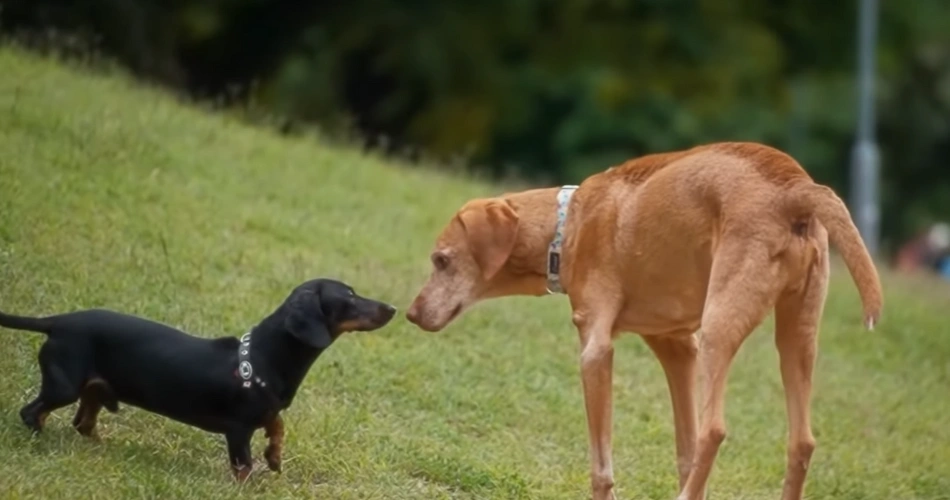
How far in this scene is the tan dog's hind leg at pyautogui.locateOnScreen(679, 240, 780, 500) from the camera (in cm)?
808

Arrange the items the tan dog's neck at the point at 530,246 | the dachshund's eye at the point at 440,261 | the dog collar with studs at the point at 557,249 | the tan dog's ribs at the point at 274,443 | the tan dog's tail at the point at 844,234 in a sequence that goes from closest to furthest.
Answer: the tan dog's tail at the point at 844,234 < the tan dog's ribs at the point at 274,443 < the dog collar with studs at the point at 557,249 < the tan dog's neck at the point at 530,246 < the dachshund's eye at the point at 440,261

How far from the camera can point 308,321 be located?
27.2 feet

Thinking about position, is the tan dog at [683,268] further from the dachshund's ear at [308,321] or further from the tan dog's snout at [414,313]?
the dachshund's ear at [308,321]

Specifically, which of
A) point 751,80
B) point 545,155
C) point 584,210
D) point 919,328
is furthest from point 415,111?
point 584,210

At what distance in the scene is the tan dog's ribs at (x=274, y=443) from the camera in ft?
27.8

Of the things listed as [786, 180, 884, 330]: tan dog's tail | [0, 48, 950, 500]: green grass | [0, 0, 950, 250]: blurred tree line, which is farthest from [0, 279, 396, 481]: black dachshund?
[0, 0, 950, 250]: blurred tree line

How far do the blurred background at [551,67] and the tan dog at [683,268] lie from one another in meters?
15.3

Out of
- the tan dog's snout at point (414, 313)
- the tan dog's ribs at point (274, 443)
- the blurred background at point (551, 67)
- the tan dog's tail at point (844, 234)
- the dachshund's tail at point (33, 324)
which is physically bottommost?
the blurred background at point (551, 67)

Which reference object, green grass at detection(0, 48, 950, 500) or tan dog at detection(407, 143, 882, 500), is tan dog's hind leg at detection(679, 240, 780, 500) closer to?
tan dog at detection(407, 143, 882, 500)

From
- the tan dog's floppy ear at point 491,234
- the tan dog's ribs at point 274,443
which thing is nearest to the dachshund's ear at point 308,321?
the tan dog's ribs at point 274,443

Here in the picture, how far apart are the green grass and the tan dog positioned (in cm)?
96

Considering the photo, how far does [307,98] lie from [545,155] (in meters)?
5.36

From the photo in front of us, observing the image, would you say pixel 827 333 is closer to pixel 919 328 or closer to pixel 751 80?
pixel 919 328

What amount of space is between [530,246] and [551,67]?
18.9 m
